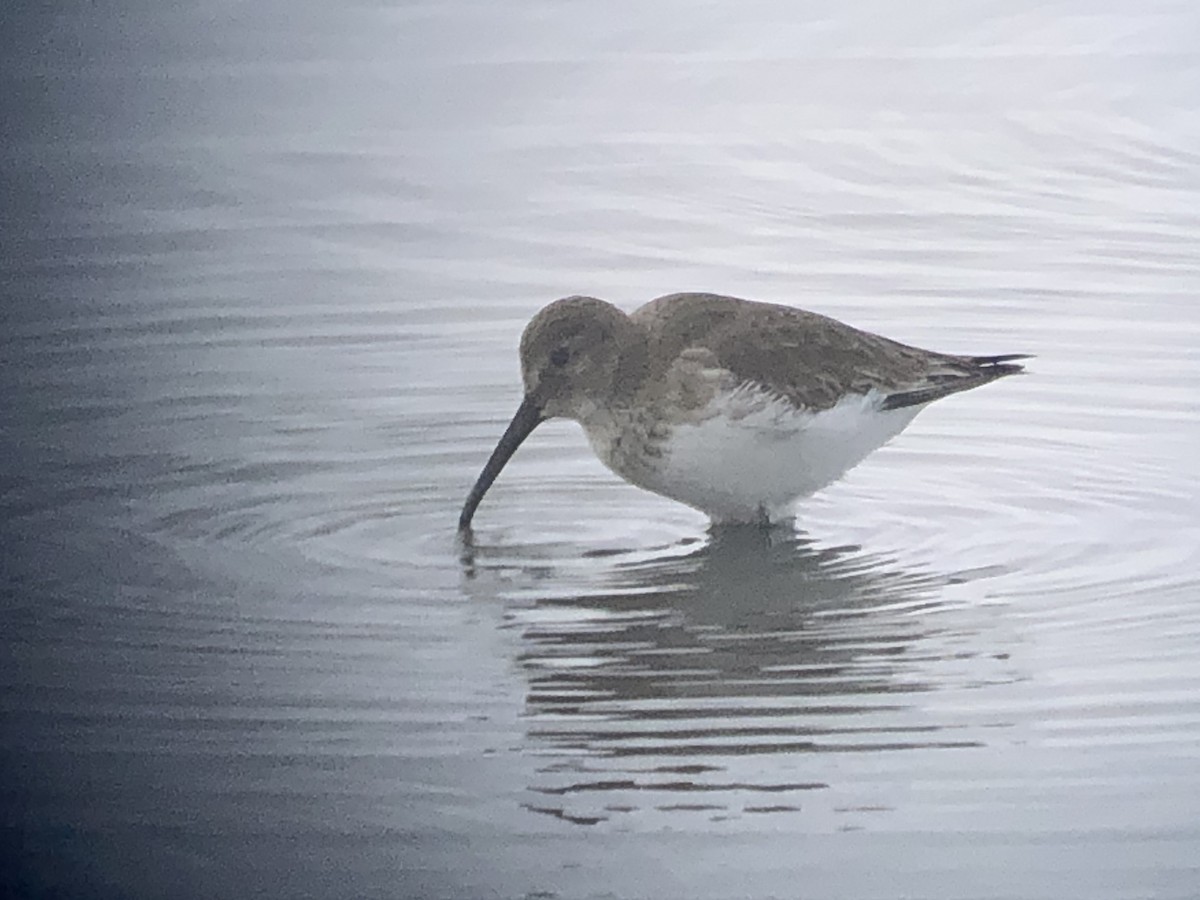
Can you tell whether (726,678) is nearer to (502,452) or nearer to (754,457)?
(754,457)

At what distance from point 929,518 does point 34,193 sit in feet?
14.4

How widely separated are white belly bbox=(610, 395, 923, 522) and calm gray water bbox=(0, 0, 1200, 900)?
4.9 inches

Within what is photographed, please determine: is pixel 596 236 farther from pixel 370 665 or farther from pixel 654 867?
pixel 654 867

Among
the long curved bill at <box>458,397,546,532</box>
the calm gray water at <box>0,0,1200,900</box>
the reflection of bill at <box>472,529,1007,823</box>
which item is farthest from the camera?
the long curved bill at <box>458,397,546,532</box>

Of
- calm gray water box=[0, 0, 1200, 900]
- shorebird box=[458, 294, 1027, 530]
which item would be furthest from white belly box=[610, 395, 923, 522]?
calm gray water box=[0, 0, 1200, 900]

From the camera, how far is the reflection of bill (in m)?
4.31

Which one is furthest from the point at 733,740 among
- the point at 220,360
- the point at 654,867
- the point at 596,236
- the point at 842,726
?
the point at 596,236

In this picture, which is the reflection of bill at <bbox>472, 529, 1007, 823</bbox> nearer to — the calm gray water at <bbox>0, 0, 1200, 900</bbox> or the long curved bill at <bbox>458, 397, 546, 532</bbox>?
the calm gray water at <bbox>0, 0, 1200, 900</bbox>

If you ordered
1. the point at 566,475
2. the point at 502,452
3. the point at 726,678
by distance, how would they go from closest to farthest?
the point at 726,678 → the point at 502,452 → the point at 566,475

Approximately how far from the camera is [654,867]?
3973 millimetres

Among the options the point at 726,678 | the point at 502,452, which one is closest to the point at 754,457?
the point at 502,452

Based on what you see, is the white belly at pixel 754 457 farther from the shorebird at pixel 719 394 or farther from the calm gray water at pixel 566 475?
the calm gray water at pixel 566 475

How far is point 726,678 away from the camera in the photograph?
4.83 meters

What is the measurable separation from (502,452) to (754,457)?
2.24ft
